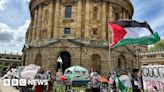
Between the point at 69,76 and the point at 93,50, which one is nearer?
the point at 69,76

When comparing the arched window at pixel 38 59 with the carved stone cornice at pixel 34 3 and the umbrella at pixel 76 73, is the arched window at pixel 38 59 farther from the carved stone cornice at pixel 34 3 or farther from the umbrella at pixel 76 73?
the umbrella at pixel 76 73

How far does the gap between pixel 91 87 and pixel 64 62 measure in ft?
68.0

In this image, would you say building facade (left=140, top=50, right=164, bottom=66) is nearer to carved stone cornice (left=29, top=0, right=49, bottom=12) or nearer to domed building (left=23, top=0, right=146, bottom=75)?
domed building (left=23, top=0, right=146, bottom=75)

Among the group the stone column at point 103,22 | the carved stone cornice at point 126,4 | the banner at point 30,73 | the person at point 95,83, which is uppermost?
the carved stone cornice at point 126,4

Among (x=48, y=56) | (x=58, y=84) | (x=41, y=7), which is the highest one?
(x=41, y=7)

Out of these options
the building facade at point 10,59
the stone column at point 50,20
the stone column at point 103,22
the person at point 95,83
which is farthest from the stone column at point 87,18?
the building facade at point 10,59

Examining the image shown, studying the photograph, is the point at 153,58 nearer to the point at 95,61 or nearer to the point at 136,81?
the point at 95,61

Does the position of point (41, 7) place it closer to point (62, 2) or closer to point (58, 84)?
point (62, 2)

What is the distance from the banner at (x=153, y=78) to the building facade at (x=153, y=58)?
182ft

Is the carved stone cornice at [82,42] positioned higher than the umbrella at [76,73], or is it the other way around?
the carved stone cornice at [82,42]

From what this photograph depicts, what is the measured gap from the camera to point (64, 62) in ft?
114

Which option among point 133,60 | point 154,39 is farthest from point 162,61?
point 154,39

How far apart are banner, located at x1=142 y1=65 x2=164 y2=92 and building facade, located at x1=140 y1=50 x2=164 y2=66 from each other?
182ft

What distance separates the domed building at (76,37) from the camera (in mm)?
33844
